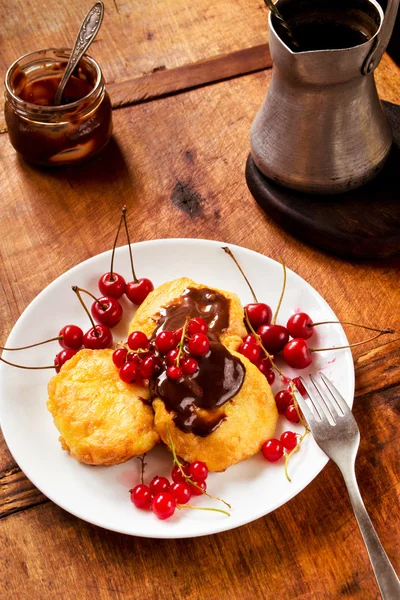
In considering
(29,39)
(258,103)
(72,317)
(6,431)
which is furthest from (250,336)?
(29,39)

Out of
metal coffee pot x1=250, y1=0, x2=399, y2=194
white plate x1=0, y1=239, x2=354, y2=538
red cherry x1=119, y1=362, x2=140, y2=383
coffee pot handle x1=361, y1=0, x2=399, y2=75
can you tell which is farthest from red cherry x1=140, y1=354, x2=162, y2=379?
coffee pot handle x1=361, y1=0, x2=399, y2=75

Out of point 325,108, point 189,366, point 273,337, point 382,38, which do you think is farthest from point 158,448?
point 382,38

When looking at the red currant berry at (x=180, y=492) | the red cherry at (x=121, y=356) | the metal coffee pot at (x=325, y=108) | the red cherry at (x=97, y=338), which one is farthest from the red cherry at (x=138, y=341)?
the metal coffee pot at (x=325, y=108)

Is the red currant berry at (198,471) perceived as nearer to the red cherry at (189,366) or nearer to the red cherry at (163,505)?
the red cherry at (163,505)

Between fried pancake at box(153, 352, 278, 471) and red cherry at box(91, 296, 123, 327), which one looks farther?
red cherry at box(91, 296, 123, 327)

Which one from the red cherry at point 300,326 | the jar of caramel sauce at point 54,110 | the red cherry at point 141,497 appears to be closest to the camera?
the red cherry at point 141,497

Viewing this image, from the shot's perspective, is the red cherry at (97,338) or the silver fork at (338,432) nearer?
the silver fork at (338,432)

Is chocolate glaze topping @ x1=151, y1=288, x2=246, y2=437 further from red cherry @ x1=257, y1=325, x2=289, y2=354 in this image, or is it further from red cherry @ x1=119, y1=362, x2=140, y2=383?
red cherry @ x1=257, y1=325, x2=289, y2=354
